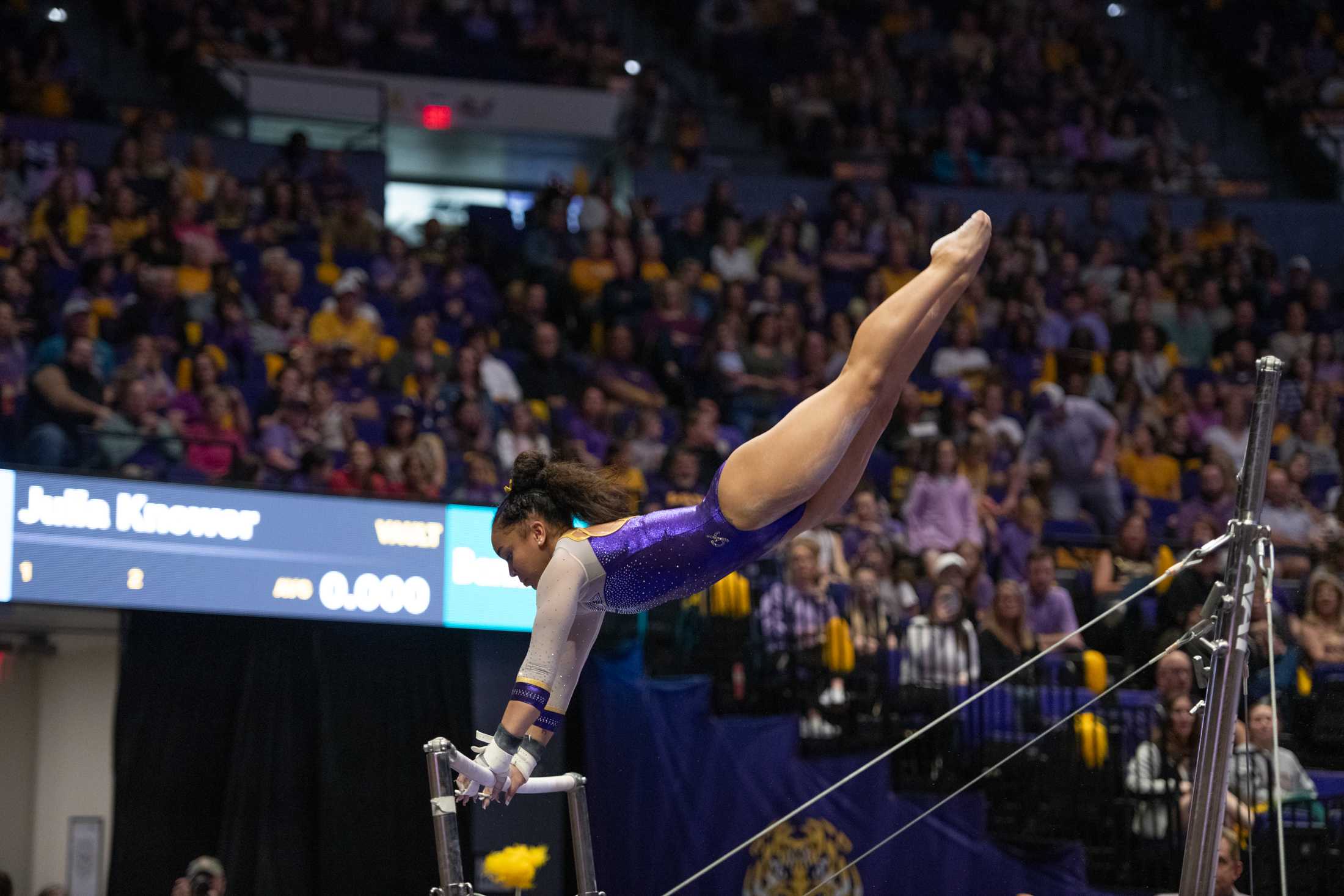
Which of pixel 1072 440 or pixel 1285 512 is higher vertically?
pixel 1072 440

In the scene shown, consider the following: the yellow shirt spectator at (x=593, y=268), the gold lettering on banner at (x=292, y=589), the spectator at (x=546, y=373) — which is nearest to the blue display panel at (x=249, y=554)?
the gold lettering on banner at (x=292, y=589)

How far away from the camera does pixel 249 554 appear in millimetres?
6668

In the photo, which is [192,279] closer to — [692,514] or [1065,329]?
[1065,329]

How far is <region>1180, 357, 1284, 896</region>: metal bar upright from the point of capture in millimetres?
3732

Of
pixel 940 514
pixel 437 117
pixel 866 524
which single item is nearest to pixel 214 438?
pixel 866 524

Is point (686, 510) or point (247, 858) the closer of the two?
point (686, 510)

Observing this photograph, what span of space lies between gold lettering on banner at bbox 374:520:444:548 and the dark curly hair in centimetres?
294

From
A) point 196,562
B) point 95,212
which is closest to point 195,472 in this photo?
point 196,562

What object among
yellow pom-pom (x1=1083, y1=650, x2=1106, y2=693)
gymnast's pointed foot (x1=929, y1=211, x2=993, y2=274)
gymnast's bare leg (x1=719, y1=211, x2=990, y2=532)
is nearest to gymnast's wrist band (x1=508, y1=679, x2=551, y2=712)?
gymnast's bare leg (x1=719, y1=211, x2=990, y2=532)

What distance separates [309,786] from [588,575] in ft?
12.1

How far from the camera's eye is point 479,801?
3.55 m

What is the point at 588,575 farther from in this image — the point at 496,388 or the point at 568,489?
the point at 496,388

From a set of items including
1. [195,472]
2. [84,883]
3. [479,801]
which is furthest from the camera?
[84,883]

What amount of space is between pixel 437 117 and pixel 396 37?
2.43 ft
